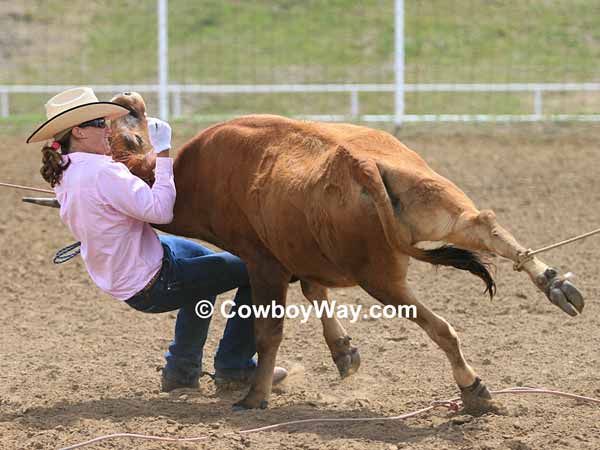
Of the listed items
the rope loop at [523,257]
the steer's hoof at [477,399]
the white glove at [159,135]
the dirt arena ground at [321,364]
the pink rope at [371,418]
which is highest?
the white glove at [159,135]

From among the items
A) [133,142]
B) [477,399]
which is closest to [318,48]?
[133,142]

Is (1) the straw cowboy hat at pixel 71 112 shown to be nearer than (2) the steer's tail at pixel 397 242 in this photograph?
No

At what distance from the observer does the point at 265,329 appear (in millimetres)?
4566

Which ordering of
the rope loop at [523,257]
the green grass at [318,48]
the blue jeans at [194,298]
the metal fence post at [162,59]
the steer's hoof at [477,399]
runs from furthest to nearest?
1. the green grass at [318,48]
2. the metal fence post at [162,59]
3. the blue jeans at [194,298]
4. the steer's hoof at [477,399]
5. the rope loop at [523,257]

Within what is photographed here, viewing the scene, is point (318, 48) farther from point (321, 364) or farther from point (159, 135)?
point (159, 135)

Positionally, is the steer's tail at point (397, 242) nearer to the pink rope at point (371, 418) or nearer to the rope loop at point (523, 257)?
the rope loop at point (523, 257)

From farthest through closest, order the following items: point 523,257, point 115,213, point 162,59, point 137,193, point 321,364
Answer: point 162,59 < point 321,364 < point 115,213 < point 137,193 < point 523,257

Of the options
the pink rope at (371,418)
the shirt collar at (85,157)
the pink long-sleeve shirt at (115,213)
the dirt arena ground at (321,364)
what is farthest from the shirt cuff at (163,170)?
the pink rope at (371,418)

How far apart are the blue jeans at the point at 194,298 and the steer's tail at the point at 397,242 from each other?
3.43 feet

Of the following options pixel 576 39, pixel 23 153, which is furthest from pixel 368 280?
pixel 576 39

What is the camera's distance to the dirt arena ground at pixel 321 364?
4.08 m

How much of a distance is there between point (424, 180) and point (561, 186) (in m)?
6.00

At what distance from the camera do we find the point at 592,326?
19.0 ft

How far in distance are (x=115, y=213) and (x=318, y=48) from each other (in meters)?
15.0
